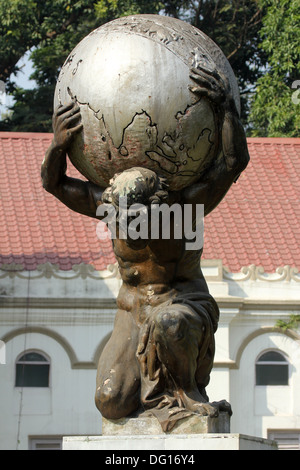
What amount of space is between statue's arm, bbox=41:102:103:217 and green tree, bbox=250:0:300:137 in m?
20.1

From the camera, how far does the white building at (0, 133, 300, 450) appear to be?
24312mm

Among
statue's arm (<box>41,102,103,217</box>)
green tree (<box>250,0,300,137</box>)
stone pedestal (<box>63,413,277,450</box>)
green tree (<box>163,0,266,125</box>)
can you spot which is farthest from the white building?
stone pedestal (<box>63,413,277,450</box>)

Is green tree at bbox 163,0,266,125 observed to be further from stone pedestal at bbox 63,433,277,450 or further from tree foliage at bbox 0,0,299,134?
stone pedestal at bbox 63,433,277,450

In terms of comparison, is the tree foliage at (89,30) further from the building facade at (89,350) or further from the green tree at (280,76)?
the building facade at (89,350)

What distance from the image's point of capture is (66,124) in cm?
798

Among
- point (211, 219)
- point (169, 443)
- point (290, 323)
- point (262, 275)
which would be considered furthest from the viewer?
point (211, 219)

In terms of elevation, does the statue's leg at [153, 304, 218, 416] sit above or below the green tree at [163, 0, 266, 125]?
below

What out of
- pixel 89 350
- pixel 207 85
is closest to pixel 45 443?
pixel 89 350

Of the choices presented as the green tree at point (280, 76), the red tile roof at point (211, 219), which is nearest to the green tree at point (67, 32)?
the green tree at point (280, 76)

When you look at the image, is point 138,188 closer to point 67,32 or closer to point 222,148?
point 222,148

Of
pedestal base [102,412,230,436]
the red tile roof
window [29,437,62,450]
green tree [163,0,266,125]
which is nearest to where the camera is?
pedestal base [102,412,230,436]

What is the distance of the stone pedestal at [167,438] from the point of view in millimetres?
7523

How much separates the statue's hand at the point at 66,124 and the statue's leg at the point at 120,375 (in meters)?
1.21

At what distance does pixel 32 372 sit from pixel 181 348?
17.1 meters
